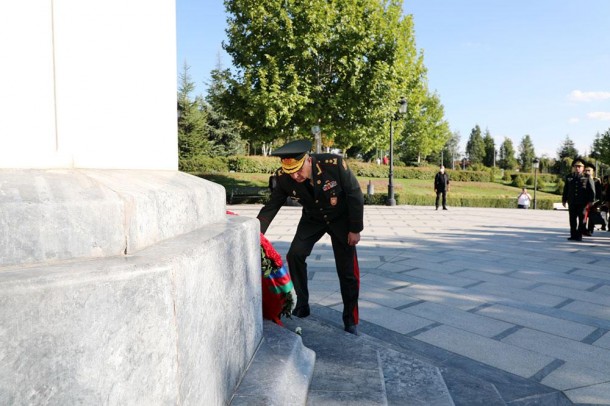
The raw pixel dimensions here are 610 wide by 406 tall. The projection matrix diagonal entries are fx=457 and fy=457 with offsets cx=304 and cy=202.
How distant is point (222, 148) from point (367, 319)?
4020 cm

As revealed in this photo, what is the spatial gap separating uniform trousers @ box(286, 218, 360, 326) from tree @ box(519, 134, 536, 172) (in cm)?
10265

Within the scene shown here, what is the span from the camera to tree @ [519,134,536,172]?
9775 centimetres

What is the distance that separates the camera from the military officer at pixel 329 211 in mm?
3891

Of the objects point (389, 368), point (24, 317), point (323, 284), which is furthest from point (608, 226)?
point (24, 317)

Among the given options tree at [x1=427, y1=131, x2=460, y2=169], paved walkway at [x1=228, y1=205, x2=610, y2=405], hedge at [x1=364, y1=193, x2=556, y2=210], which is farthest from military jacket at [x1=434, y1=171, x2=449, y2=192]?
tree at [x1=427, y1=131, x2=460, y2=169]

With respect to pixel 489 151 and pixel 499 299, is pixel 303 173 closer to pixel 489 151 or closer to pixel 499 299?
pixel 499 299

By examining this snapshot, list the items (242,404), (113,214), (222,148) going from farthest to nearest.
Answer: (222,148), (242,404), (113,214)

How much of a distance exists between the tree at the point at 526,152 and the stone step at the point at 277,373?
10406 cm

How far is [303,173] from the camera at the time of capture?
3775 mm

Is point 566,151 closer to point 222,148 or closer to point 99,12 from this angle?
point 222,148

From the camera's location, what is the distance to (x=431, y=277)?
6297 millimetres

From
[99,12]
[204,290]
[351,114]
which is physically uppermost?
[351,114]

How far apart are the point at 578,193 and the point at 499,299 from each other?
6.73 meters

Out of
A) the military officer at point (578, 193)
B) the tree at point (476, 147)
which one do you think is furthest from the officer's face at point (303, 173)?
the tree at point (476, 147)
